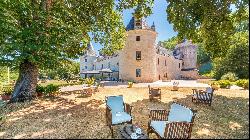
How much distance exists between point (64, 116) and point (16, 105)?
5.51m

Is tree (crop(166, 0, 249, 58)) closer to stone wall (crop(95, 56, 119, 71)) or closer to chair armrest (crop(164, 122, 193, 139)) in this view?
chair armrest (crop(164, 122, 193, 139))

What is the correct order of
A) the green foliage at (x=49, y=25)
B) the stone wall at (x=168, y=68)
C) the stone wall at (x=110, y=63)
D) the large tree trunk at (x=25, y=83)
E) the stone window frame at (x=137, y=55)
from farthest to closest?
the stone wall at (x=110, y=63)
the stone wall at (x=168, y=68)
the stone window frame at (x=137, y=55)
the large tree trunk at (x=25, y=83)
the green foliage at (x=49, y=25)

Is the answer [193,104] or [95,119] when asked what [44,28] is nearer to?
[95,119]

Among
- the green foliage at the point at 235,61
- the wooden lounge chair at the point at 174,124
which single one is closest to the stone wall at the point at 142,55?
the green foliage at the point at 235,61

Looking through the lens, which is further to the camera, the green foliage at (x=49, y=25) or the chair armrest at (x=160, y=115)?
the green foliage at (x=49, y=25)

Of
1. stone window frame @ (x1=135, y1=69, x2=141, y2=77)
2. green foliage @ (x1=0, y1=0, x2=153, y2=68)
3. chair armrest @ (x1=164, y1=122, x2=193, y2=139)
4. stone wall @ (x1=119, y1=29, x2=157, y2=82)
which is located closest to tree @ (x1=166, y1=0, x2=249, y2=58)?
green foliage @ (x1=0, y1=0, x2=153, y2=68)

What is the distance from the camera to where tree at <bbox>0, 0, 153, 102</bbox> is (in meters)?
15.6

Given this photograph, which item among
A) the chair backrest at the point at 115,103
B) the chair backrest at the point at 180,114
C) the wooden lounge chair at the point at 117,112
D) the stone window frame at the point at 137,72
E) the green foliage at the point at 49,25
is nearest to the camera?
the chair backrest at the point at 180,114

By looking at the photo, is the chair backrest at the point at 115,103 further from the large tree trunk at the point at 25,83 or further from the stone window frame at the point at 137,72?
the stone window frame at the point at 137,72

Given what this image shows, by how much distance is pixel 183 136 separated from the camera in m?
8.20

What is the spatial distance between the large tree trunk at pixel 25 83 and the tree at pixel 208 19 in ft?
36.5

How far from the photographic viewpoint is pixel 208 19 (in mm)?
17578

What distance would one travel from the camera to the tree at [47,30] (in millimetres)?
15602

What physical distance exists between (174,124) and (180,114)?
4.77ft
